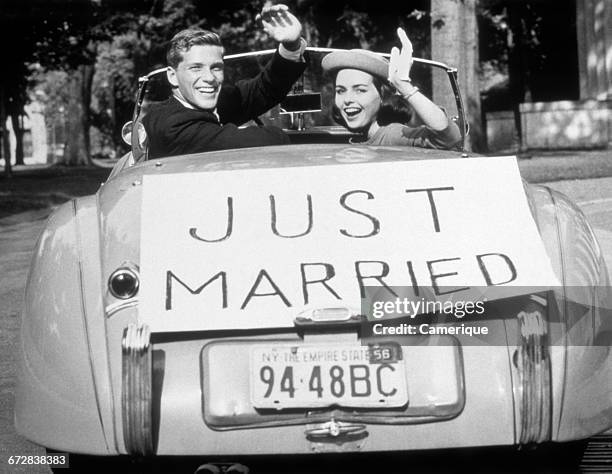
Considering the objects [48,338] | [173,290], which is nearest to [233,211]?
[173,290]

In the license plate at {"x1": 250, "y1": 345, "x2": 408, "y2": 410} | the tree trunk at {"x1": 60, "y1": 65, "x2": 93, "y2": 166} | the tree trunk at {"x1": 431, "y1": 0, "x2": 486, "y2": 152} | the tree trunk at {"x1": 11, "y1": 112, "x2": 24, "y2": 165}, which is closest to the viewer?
the license plate at {"x1": 250, "y1": 345, "x2": 408, "y2": 410}

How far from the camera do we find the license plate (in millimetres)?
3443

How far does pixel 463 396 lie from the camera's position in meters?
3.49

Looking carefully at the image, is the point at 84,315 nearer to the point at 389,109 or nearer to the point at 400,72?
the point at 400,72

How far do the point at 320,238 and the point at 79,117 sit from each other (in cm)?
4618

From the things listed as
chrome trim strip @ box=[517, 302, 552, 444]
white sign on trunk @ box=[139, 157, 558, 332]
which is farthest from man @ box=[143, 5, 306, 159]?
chrome trim strip @ box=[517, 302, 552, 444]

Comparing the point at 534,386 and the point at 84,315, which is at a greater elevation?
the point at 84,315

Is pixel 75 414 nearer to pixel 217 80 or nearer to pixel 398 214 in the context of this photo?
pixel 398 214

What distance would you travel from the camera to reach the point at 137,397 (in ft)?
11.3

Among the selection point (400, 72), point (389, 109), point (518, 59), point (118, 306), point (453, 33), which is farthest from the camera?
point (518, 59)

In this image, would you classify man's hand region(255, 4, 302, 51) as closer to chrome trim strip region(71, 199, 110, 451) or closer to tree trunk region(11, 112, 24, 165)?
chrome trim strip region(71, 199, 110, 451)

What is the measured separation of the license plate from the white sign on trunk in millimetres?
101

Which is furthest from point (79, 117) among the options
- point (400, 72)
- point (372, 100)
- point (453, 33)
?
point (400, 72)

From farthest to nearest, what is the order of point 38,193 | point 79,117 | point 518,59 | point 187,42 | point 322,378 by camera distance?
point 79,117, point 518,59, point 38,193, point 187,42, point 322,378
